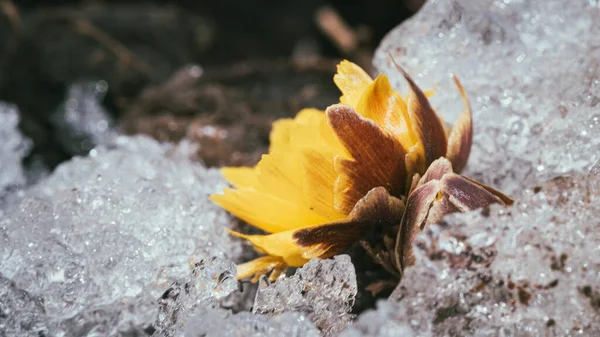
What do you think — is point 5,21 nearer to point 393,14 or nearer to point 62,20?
point 62,20

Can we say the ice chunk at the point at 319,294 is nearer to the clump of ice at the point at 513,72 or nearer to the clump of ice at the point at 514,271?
the clump of ice at the point at 514,271

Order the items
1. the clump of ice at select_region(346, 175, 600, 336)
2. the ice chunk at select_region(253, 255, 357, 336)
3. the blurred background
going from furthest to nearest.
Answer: the blurred background < the ice chunk at select_region(253, 255, 357, 336) < the clump of ice at select_region(346, 175, 600, 336)

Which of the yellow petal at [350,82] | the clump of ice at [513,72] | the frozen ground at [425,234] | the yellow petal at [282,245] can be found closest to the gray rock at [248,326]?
the frozen ground at [425,234]

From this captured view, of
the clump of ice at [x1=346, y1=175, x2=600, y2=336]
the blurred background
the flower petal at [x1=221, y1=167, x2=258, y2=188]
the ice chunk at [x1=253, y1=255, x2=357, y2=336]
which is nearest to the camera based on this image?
the clump of ice at [x1=346, y1=175, x2=600, y2=336]

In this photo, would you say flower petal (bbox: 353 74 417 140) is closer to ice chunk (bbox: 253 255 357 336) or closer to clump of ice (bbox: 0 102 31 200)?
ice chunk (bbox: 253 255 357 336)

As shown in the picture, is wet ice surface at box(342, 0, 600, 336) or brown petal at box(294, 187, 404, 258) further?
brown petal at box(294, 187, 404, 258)

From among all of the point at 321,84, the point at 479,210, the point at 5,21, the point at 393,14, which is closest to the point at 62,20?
the point at 5,21

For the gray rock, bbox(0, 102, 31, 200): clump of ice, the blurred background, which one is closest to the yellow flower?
the gray rock

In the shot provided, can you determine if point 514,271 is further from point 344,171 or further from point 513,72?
point 513,72
